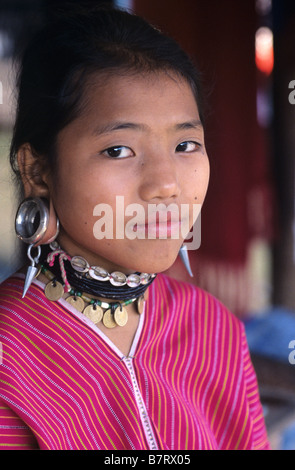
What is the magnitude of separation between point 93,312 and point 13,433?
0.79ft

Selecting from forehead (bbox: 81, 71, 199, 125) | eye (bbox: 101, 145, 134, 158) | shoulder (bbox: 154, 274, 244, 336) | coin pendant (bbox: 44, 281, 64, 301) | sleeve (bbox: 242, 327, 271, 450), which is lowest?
sleeve (bbox: 242, 327, 271, 450)

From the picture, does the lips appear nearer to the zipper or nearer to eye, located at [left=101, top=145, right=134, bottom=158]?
eye, located at [left=101, top=145, right=134, bottom=158]

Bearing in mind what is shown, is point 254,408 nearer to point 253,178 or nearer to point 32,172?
point 32,172

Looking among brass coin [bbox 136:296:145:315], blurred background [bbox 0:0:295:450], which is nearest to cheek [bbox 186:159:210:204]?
brass coin [bbox 136:296:145:315]

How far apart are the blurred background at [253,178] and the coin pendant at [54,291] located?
92 centimetres

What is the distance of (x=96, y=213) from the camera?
3.00ft

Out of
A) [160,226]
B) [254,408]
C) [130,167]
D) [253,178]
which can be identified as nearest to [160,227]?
[160,226]

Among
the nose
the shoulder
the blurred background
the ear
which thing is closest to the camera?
the nose

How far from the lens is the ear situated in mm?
987

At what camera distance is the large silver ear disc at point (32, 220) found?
3.10ft

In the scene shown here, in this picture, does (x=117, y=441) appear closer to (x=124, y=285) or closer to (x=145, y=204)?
(x=124, y=285)

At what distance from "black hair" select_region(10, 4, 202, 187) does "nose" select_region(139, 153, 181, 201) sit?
0.15 meters

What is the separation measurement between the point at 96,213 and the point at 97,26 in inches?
12.3

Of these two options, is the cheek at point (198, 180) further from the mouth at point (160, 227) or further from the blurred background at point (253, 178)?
the blurred background at point (253, 178)
